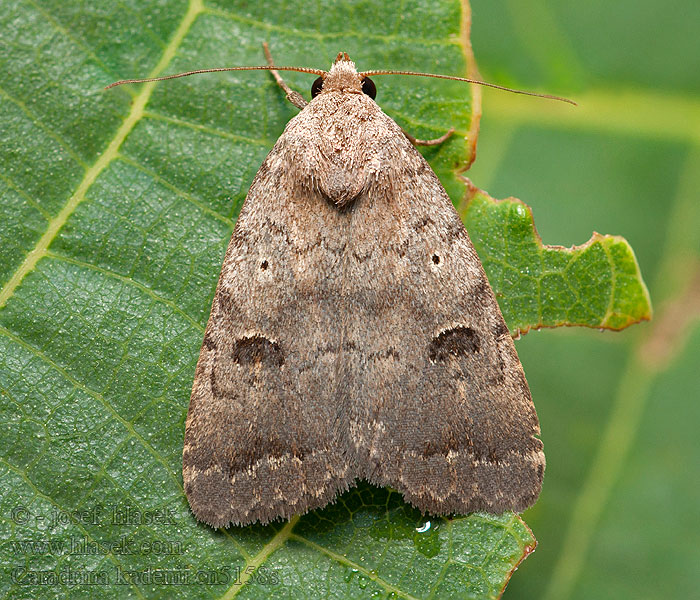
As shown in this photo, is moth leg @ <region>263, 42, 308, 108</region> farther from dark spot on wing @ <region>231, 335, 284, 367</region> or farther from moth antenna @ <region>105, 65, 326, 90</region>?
dark spot on wing @ <region>231, 335, 284, 367</region>

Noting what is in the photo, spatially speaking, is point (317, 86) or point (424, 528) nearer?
point (424, 528)

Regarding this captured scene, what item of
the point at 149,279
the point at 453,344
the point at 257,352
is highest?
the point at 453,344

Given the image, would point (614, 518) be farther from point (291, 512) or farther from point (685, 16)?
point (685, 16)

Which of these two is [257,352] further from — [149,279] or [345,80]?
[345,80]

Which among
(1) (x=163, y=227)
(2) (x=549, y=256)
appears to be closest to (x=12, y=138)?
(1) (x=163, y=227)

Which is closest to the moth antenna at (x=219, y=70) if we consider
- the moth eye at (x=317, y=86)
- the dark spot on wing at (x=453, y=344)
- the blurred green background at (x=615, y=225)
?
the moth eye at (x=317, y=86)

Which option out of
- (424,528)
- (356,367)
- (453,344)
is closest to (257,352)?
(356,367)
